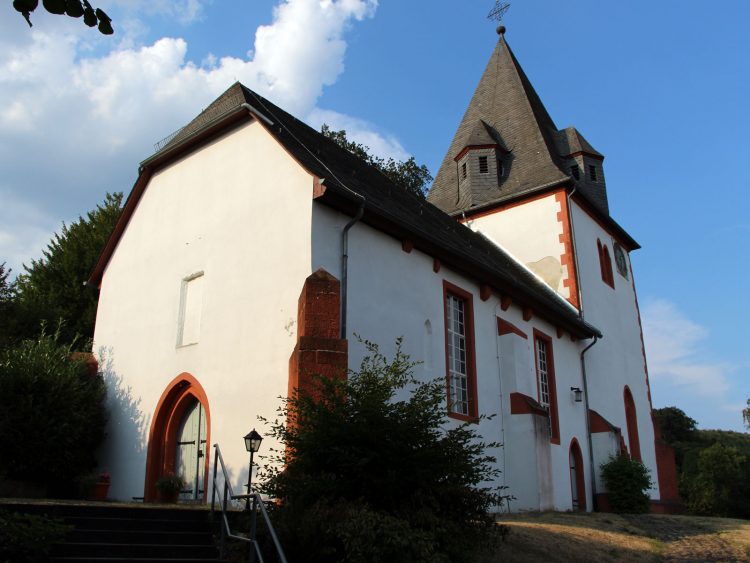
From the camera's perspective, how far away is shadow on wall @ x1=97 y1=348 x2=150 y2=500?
13.4 metres

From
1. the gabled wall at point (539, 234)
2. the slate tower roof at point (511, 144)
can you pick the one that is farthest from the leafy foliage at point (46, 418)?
the slate tower roof at point (511, 144)

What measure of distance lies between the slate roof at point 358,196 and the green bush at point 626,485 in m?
3.58

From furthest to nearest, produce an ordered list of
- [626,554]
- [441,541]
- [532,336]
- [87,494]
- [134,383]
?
1. [532,336]
2. [134,383]
3. [87,494]
4. [626,554]
5. [441,541]

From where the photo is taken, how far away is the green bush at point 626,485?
18.1 metres

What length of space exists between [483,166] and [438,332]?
1151 cm

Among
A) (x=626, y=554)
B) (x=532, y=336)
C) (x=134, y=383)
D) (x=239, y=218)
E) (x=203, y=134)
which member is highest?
(x=203, y=134)

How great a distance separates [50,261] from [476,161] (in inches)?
557

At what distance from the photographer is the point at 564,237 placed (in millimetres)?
21266

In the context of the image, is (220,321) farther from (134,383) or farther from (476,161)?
(476,161)

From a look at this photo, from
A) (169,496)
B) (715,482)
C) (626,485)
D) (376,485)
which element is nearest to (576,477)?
(626,485)

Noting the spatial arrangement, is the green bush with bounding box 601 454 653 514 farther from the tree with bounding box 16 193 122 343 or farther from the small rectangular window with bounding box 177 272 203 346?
the tree with bounding box 16 193 122 343

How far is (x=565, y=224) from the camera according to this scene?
21.4m

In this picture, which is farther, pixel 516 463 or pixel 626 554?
pixel 516 463

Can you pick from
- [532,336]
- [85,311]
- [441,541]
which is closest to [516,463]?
[532,336]
